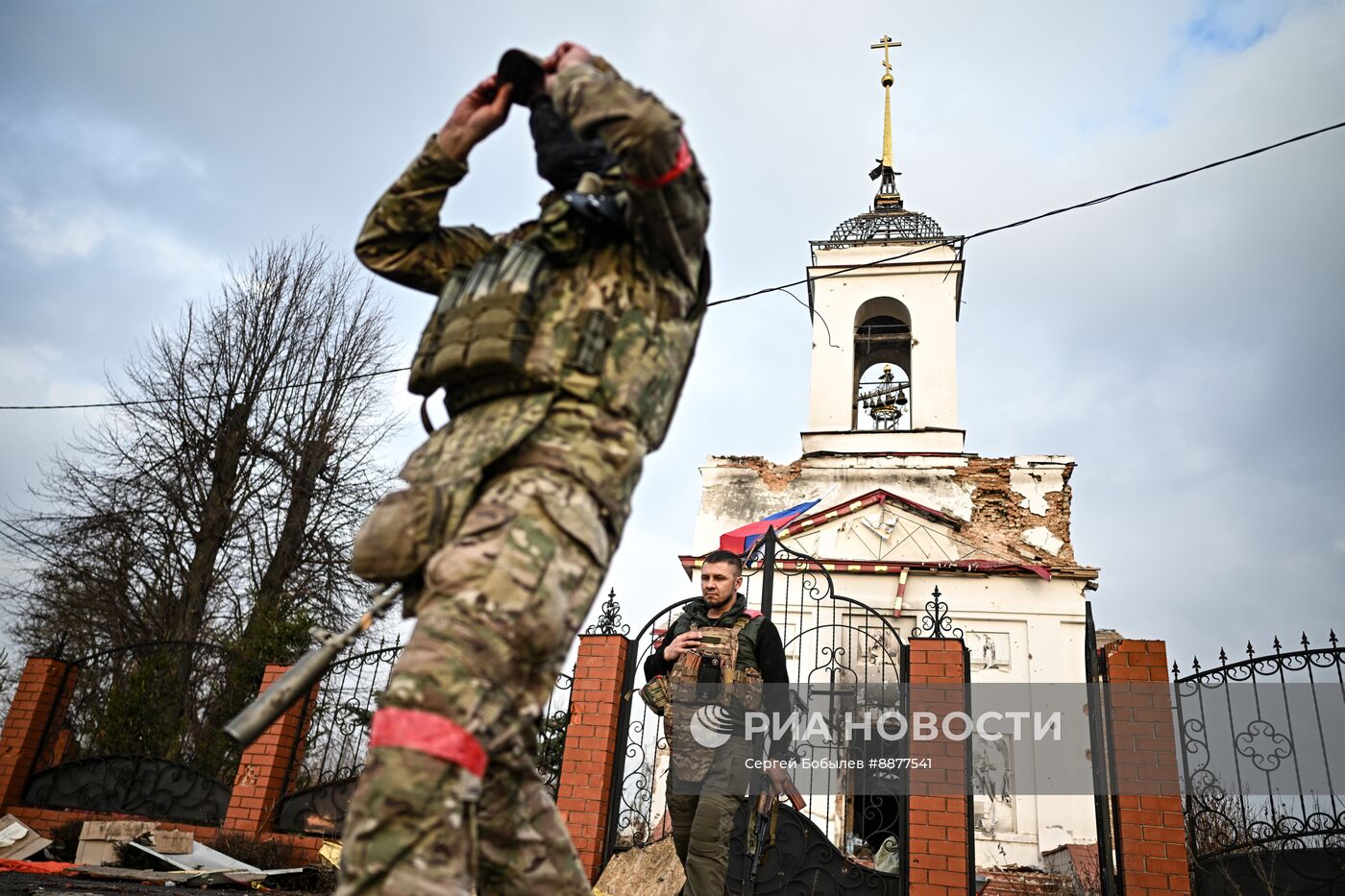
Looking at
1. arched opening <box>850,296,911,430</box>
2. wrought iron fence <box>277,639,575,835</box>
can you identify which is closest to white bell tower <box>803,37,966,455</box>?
arched opening <box>850,296,911,430</box>

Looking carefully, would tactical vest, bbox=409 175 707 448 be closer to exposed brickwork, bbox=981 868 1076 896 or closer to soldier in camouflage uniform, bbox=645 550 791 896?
soldier in camouflage uniform, bbox=645 550 791 896

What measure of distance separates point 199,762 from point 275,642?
1690 millimetres

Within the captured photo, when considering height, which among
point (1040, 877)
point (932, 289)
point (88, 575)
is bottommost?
point (1040, 877)

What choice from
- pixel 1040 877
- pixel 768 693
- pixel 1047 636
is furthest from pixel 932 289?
pixel 768 693

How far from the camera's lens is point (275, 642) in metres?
12.2

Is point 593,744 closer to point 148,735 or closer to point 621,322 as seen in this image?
point 621,322

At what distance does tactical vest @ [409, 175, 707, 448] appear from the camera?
1.76m

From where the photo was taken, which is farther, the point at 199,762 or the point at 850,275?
the point at 850,275

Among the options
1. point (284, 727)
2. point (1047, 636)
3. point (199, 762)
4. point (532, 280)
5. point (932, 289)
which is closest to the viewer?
point (532, 280)

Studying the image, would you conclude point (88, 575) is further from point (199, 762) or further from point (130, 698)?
point (199, 762)

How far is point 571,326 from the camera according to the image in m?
1.81

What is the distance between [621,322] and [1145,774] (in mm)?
5823

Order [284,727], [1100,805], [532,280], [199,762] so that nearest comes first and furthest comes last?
[532,280] < [1100,805] < [284,727] < [199,762]

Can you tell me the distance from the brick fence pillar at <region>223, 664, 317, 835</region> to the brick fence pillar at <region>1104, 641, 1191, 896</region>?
6.83 m
